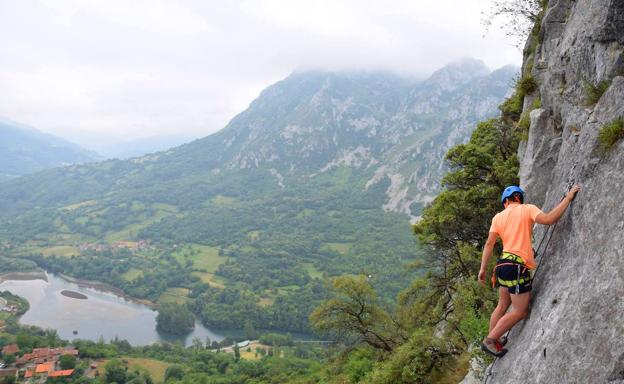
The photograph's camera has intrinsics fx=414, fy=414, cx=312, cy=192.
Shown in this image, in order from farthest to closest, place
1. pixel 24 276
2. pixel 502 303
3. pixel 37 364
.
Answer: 1. pixel 24 276
2. pixel 37 364
3. pixel 502 303

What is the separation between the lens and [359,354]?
72.4ft

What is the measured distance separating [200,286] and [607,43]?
158 meters

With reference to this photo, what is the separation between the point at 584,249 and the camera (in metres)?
6.31

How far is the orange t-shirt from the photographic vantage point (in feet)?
23.2

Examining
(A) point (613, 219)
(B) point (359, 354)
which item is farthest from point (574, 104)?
(B) point (359, 354)

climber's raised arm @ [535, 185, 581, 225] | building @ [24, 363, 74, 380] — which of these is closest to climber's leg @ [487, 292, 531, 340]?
climber's raised arm @ [535, 185, 581, 225]

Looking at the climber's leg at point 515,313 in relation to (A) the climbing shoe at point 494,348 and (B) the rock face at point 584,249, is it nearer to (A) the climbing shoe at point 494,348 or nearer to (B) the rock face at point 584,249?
(B) the rock face at point 584,249

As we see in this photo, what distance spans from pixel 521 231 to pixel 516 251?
36 cm

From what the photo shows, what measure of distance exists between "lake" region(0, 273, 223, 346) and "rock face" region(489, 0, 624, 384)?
12067 centimetres

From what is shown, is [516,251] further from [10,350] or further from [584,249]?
[10,350]

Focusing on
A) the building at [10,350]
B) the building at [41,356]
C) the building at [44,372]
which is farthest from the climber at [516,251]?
the building at [10,350]

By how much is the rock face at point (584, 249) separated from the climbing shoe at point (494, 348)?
161 millimetres

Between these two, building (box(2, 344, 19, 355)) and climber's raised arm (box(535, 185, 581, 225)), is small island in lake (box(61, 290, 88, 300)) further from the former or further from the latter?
climber's raised arm (box(535, 185, 581, 225))

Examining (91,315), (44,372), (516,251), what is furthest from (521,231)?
(91,315)
